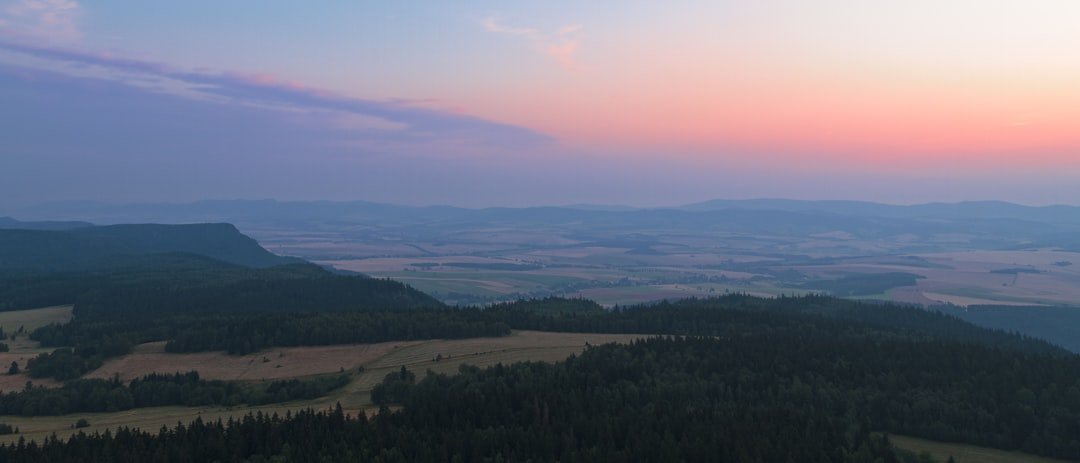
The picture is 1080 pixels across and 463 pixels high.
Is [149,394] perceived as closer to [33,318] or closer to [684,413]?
[684,413]

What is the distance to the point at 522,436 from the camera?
70812 millimetres

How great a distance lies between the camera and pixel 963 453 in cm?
7506

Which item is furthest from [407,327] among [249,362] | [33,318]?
[33,318]

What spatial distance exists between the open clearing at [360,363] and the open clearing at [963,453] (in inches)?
1845

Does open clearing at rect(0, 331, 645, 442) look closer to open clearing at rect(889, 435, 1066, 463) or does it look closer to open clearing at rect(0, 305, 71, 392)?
open clearing at rect(0, 305, 71, 392)

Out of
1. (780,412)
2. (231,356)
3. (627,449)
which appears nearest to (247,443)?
(627,449)

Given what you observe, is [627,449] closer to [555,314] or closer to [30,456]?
[30,456]

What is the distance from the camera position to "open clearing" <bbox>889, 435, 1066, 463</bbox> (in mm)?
73250

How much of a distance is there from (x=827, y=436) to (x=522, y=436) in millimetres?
26862

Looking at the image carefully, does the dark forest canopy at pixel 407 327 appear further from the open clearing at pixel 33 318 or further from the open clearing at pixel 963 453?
the open clearing at pixel 963 453

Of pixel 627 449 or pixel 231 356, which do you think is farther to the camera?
pixel 231 356

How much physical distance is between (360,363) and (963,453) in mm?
78279

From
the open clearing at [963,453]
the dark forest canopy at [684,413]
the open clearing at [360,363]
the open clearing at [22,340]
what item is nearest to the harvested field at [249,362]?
the open clearing at [360,363]

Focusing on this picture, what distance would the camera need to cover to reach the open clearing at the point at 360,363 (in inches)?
3536
